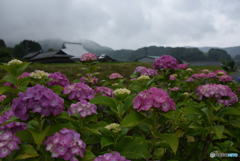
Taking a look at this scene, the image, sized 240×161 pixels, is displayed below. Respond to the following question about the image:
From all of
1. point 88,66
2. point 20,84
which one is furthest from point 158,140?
point 88,66

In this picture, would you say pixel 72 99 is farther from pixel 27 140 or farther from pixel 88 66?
pixel 88 66

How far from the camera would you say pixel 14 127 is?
5.65 ft

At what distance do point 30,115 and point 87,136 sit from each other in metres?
0.62

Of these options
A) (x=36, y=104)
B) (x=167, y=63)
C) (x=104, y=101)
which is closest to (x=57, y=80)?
(x=104, y=101)

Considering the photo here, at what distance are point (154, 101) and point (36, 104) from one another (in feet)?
2.46

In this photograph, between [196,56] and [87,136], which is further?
[196,56]

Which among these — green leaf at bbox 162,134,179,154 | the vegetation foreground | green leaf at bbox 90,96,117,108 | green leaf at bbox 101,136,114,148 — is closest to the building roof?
the vegetation foreground

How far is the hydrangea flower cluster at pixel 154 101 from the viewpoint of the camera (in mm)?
1756

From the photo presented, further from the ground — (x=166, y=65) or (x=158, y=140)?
(x=166, y=65)

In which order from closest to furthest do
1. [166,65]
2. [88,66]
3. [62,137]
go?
[62,137], [166,65], [88,66]

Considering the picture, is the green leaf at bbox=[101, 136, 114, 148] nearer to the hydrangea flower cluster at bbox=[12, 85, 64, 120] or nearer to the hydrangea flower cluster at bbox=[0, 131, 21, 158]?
the hydrangea flower cluster at bbox=[12, 85, 64, 120]

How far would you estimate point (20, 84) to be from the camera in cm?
238

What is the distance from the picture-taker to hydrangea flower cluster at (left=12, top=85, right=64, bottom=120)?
156 cm

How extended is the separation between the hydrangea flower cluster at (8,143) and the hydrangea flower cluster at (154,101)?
797mm
